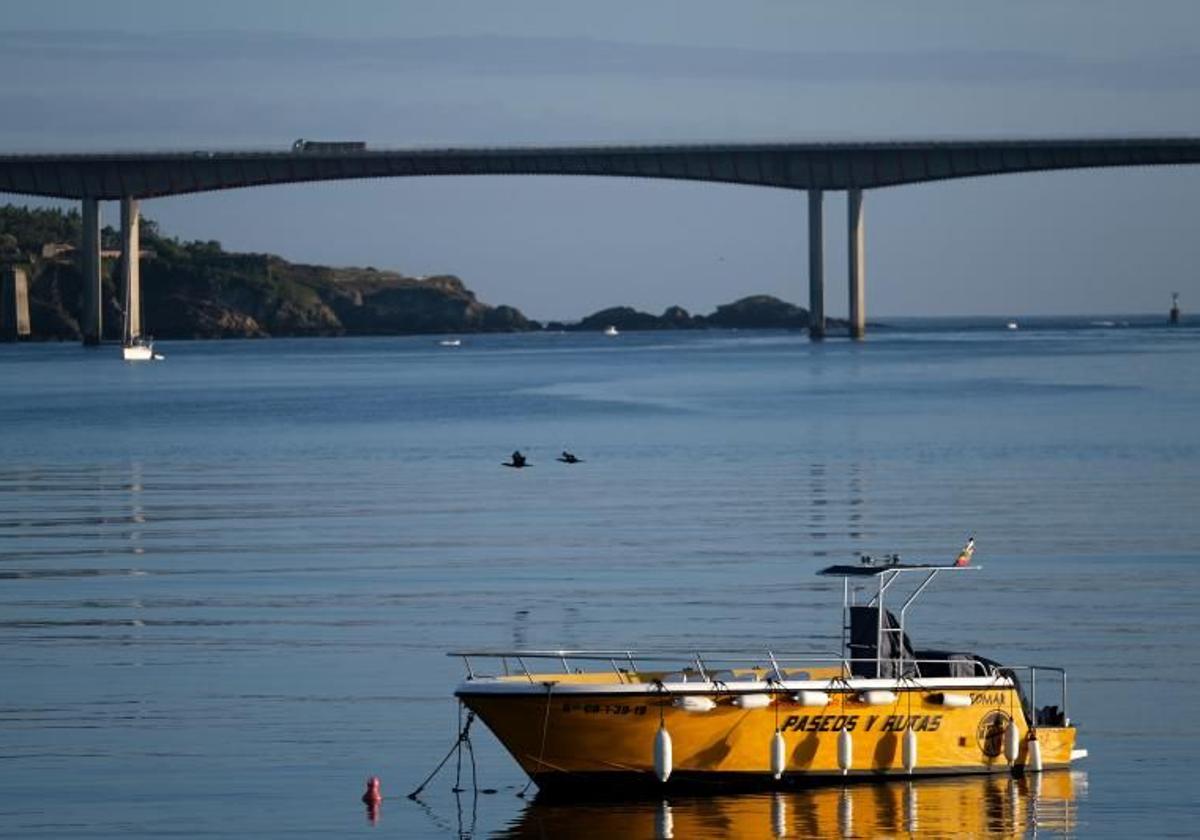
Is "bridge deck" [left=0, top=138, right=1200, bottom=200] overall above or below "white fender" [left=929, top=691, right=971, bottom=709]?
above

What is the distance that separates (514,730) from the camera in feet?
79.9

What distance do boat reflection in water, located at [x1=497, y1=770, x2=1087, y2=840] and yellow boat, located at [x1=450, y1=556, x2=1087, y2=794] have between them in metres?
0.23

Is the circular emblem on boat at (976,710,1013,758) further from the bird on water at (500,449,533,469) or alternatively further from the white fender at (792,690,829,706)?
the bird on water at (500,449,533,469)

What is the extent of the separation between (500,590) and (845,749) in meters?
14.6

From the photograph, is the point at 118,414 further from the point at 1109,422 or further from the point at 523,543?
the point at 523,543

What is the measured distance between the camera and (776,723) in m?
24.6

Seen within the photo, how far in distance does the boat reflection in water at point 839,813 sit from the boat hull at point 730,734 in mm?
201

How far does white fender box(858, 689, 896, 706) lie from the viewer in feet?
81.0

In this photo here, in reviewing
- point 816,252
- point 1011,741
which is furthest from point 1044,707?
point 816,252

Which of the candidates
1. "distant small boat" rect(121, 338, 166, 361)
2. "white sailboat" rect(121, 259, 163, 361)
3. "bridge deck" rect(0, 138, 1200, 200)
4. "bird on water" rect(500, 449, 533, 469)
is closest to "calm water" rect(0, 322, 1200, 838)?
"bird on water" rect(500, 449, 533, 469)

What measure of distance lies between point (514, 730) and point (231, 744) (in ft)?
12.1

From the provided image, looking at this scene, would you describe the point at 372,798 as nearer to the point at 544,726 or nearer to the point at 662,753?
the point at 544,726

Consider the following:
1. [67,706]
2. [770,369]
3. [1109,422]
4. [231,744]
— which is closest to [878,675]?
[231,744]

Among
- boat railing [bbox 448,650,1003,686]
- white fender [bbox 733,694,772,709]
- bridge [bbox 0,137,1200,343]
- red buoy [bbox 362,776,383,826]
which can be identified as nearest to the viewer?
red buoy [bbox 362,776,383,826]
